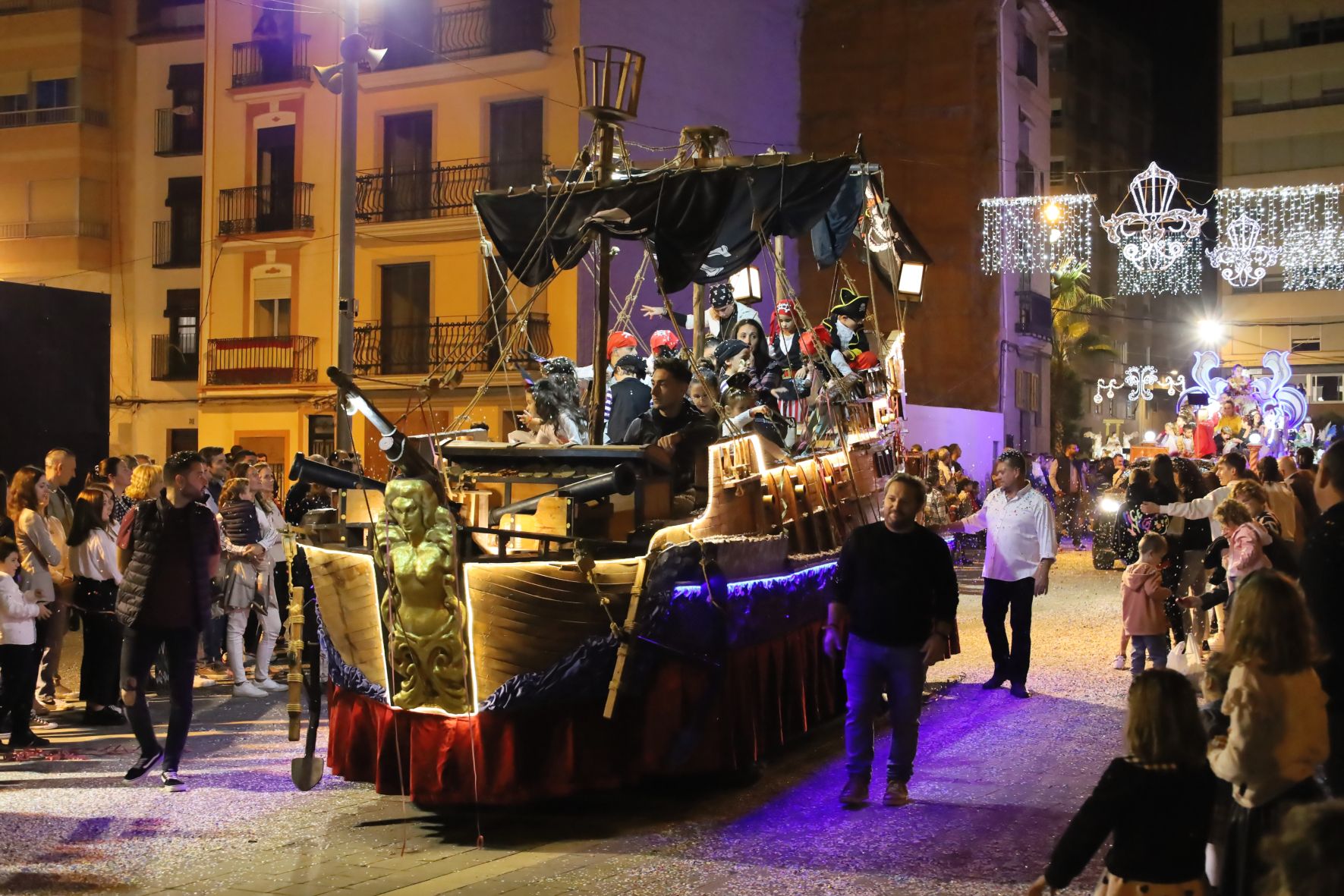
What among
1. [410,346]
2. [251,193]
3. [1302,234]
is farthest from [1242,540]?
[1302,234]

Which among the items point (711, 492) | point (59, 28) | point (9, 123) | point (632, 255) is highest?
point (59, 28)

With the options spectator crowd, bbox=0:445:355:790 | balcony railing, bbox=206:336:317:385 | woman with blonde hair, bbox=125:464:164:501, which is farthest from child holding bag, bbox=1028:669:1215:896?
balcony railing, bbox=206:336:317:385

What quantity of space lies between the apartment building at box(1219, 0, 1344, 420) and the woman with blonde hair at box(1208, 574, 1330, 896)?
48.2 meters

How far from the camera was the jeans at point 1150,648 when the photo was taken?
10.4 meters

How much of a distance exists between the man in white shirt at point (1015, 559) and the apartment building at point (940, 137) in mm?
21280

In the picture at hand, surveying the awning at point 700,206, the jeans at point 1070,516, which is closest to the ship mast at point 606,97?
the awning at point 700,206

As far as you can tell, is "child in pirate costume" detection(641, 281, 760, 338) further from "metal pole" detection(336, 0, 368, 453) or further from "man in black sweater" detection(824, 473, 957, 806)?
"man in black sweater" detection(824, 473, 957, 806)

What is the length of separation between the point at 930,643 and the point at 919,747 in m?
1.84

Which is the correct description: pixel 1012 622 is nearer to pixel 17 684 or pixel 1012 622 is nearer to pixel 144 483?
pixel 144 483

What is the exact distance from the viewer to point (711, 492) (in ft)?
26.8

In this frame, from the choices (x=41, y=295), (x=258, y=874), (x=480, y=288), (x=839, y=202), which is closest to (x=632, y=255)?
(x=480, y=288)

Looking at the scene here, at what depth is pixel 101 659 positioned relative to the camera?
33.8 feet

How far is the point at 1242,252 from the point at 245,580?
72.7 feet

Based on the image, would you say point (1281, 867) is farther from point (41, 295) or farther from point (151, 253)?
point (151, 253)
